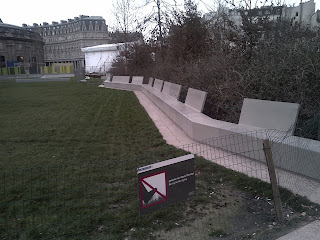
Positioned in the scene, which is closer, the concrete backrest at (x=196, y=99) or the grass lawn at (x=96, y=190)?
the grass lawn at (x=96, y=190)

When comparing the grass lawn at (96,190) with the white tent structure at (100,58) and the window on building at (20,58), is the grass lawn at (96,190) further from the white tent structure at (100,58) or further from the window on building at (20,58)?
the window on building at (20,58)

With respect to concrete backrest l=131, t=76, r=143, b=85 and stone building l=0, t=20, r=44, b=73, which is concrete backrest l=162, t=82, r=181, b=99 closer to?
concrete backrest l=131, t=76, r=143, b=85

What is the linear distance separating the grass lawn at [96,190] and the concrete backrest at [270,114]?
1658 mm

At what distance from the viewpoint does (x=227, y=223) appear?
4.03m

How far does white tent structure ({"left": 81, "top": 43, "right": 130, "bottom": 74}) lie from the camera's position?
46312 mm

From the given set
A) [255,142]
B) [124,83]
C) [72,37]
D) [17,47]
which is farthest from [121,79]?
[72,37]

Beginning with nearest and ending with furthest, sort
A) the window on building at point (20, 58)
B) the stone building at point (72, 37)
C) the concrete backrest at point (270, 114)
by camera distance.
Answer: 1. the concrete backrest at point (270, 114)
2. the window on building at point (20, 58)
3. the stone building at point (72, 37)

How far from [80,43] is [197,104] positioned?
10759 centimetres

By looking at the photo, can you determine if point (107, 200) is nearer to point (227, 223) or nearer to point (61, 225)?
point (61, 225)

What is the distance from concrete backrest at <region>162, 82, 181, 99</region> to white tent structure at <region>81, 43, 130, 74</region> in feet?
99.9

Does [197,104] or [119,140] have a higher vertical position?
[197,104]

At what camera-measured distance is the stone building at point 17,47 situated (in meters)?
79.2

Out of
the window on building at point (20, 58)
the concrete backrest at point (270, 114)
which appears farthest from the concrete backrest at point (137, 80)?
the window on building at point (20, 58)

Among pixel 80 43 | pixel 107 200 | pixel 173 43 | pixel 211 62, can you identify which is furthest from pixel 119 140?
pixel 80 43
